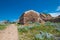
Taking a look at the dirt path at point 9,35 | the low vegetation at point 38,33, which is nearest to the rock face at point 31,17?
the dirt path at point 9,35

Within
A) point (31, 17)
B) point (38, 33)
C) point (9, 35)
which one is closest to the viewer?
point (38, 33)

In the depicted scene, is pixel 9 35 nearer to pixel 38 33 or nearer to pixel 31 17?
pixel 38 33

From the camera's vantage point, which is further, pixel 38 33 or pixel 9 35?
pixel 9 35

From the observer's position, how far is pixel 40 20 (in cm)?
2289

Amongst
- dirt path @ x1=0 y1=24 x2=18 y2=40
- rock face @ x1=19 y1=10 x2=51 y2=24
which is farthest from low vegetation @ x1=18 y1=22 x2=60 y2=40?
rock face @ x1=19 y1=10 x2=51 y2=24

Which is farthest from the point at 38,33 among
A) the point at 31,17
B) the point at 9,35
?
the point at 31,17

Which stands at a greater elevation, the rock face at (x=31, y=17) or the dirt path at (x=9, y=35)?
the rock face at (x=31, y=17)

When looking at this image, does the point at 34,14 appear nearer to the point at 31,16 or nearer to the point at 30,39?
the point at 31,16

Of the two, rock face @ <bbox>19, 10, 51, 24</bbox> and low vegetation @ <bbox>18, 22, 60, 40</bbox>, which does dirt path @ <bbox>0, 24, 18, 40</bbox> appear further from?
rock face @ <bbox>19, 10, 51, 24</bbox>

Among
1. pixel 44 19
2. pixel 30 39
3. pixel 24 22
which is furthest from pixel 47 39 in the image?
pixel 44 19

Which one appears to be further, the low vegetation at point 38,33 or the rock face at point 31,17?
the rock face at point 31,17

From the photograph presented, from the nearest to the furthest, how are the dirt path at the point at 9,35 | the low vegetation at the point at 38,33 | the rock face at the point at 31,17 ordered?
the low vegetation at the point at 38,33 → the dirt path at the point at 9,35 → the rock face at the point at 31,17

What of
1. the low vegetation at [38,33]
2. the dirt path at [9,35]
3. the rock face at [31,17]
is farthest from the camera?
the rock face at [31,17]

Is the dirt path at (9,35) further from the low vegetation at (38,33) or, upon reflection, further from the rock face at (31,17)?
the rock face at (31,17)
